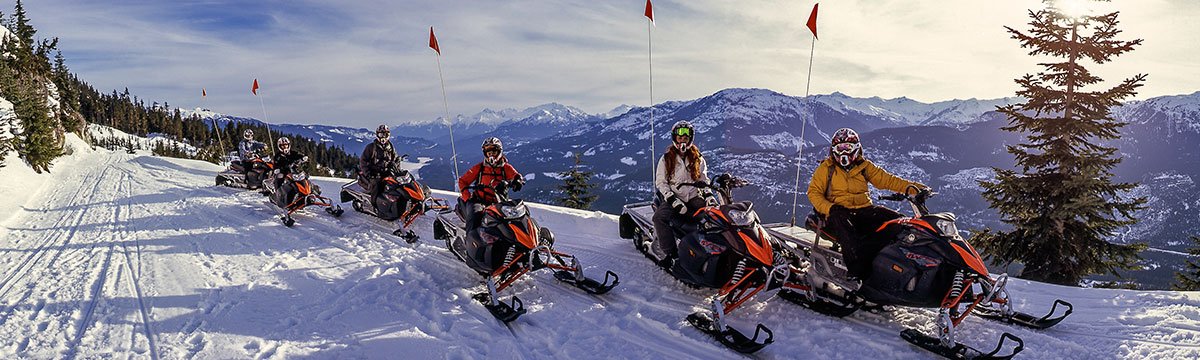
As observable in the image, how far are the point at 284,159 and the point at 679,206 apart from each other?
365 inches

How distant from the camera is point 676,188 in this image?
Answer: 7.40 meters

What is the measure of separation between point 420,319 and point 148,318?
2666 mm

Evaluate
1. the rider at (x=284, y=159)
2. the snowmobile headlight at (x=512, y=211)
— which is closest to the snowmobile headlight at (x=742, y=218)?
the snowmobile headlight at (x=512, y=211)

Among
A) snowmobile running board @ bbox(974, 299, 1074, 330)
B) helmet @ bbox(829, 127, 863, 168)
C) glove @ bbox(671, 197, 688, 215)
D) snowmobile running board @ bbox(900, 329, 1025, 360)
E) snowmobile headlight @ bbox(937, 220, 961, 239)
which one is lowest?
snowmobile running board @ bbox(900, 329, 1025, 360)

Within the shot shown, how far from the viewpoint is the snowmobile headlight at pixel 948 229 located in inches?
184

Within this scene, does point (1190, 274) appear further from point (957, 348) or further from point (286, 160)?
point (286, 160)

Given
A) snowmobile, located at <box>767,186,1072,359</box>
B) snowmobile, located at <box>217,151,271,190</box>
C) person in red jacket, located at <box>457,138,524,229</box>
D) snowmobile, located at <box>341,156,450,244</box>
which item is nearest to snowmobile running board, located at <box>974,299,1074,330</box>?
snowmobile, located at <box>767,186,1072,359</box>

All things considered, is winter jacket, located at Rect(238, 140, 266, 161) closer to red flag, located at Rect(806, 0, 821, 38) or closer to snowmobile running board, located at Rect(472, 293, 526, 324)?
snowmobile running board, located at Rect(472, 293, 526, 324)

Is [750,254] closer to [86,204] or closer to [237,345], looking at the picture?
[237,345]

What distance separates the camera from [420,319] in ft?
18.4

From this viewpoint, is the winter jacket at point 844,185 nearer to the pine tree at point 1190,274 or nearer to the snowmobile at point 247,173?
the pine tree at point 1190,274

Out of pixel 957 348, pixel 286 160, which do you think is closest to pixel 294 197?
pixel 286 160

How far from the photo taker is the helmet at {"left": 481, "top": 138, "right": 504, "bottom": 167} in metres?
7.94

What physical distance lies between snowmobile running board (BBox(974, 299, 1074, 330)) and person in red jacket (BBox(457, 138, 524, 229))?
5727 millimetres
